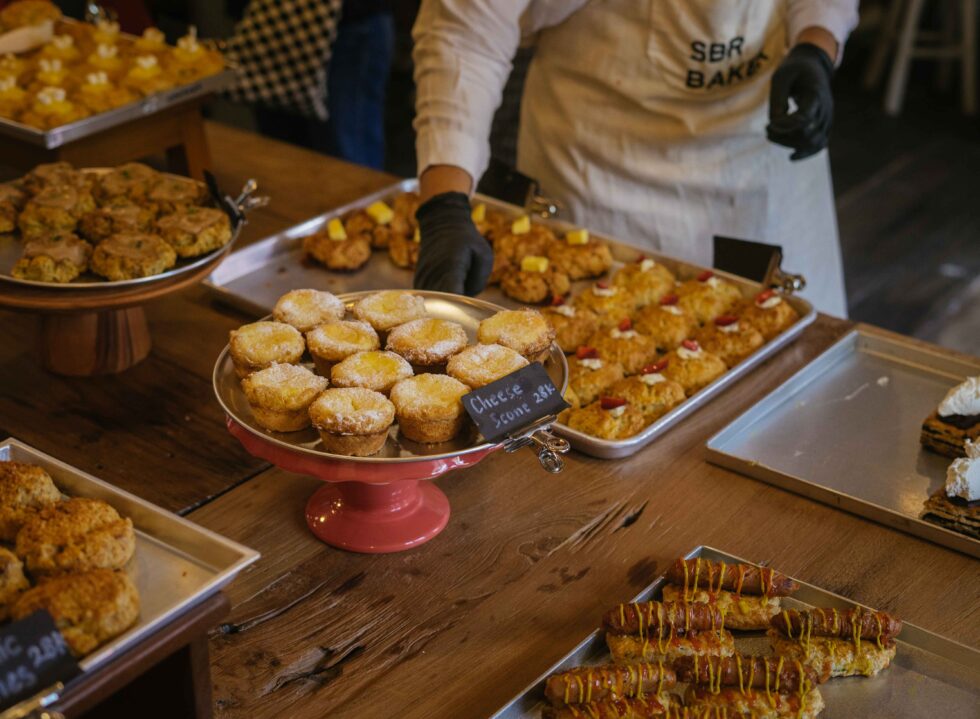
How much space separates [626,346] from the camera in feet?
7.20

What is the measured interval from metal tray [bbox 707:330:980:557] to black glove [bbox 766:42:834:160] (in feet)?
1.59

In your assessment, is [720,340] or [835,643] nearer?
[835,643]

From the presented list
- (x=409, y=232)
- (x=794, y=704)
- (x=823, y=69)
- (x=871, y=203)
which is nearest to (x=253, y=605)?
(x=794, y=704)

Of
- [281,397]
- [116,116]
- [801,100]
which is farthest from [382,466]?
[116,116]

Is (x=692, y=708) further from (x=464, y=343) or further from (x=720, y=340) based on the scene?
(x=720, y=340)

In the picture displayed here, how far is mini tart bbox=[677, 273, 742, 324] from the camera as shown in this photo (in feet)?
7.73

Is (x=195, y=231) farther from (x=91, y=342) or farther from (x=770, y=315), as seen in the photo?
(x=770, y=315)

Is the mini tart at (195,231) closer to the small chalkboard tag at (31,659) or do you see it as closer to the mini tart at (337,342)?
the mini tart at (337,342)

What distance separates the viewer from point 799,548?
5.52ft

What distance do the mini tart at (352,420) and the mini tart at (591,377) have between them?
0.67m

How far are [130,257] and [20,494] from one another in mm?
731

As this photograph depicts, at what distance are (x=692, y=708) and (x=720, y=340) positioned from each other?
3.31ft

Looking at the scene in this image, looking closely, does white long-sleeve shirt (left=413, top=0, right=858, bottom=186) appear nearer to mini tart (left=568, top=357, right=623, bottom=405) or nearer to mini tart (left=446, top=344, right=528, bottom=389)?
mini tart (left=568, top=357, right=623, bottom=405)

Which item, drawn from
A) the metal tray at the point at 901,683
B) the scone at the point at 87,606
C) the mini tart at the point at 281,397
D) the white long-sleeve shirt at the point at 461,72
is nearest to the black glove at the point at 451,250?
the white long-sleeve shirt at the point at 461,72
